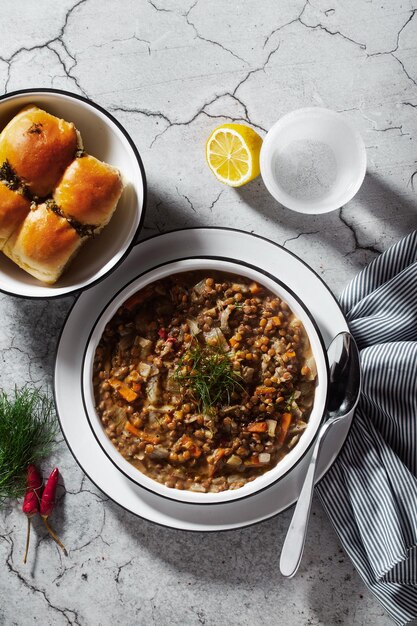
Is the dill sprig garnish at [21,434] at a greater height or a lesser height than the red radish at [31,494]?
greater

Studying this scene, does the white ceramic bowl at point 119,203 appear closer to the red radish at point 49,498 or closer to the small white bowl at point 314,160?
the small white bowl at point 314,160

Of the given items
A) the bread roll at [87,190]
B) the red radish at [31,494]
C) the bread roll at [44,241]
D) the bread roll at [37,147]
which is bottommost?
the red radish at [31,494]

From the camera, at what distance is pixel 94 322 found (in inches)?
115

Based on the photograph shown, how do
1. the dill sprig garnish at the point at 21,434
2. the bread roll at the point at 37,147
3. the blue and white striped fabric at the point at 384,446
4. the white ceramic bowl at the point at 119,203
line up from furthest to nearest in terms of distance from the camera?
the dill sprig garnish at the point at 21,434, the blue and white striped fabric at the point at 384,446, the white ceramic bowl at the point at 119,203, the bread roll at the point at 37,147

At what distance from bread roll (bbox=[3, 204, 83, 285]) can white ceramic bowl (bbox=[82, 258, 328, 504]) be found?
31 centimetres

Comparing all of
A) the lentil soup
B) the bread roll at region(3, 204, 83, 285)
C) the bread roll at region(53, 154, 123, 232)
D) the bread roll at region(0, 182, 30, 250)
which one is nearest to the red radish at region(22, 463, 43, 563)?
the lentil soup

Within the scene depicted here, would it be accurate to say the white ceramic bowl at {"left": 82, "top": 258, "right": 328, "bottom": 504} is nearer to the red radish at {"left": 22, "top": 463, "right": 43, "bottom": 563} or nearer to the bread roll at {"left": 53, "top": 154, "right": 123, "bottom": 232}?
the bread roll at {"left": 53, "top": 154, "right": 123, "bottom": 232}

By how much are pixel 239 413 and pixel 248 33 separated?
1.86 meters

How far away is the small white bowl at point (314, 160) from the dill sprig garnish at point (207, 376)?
2.67 ft

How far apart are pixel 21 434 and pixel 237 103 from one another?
195cm

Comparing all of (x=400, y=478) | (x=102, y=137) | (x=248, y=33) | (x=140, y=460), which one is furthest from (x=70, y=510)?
(x=248, y=33)

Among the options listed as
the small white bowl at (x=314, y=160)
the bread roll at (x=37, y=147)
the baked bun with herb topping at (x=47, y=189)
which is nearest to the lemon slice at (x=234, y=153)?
the small white bowl at (x=314, y=160)

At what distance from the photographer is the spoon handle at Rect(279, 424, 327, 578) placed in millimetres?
2748

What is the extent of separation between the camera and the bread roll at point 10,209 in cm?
256
